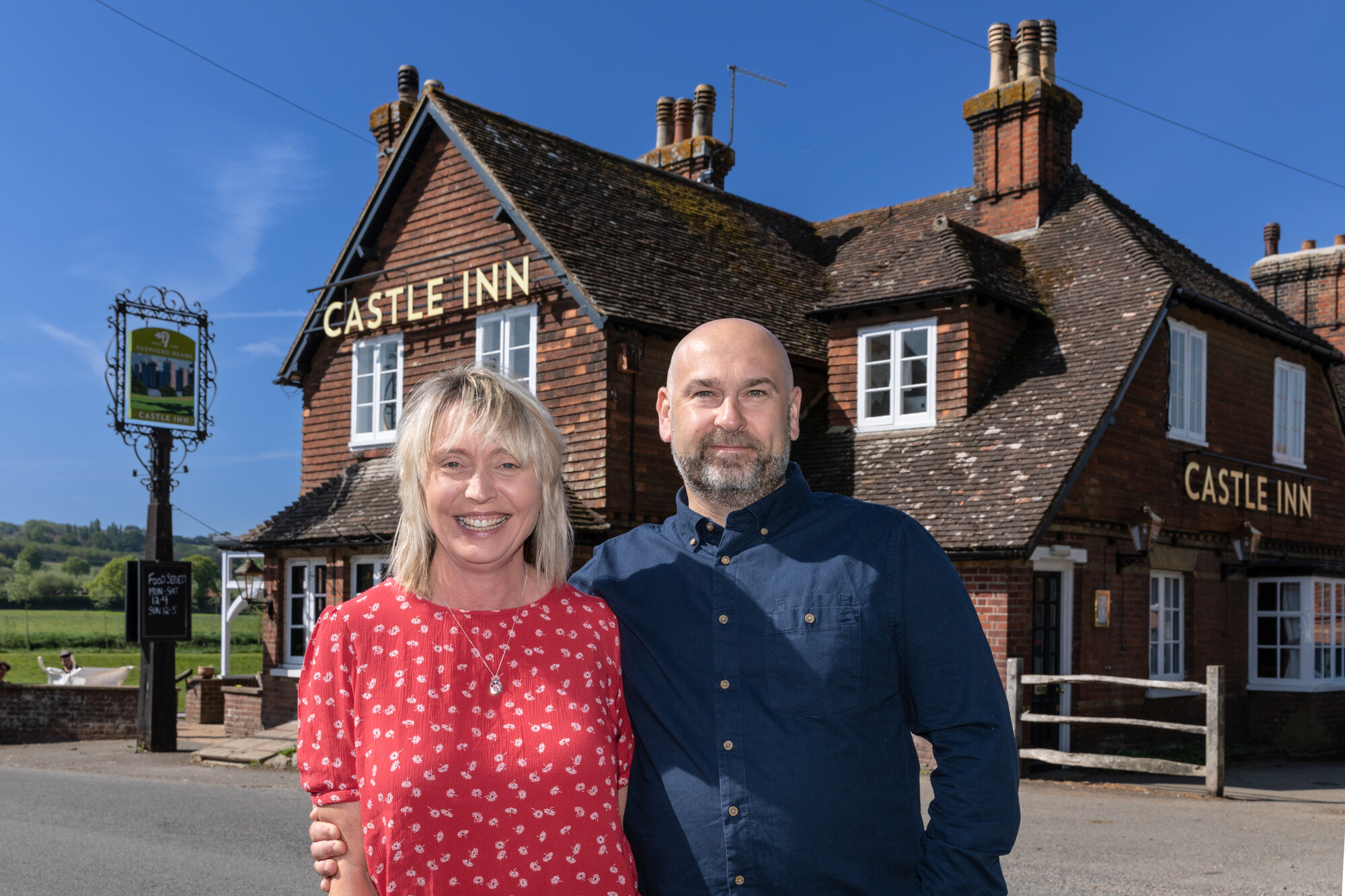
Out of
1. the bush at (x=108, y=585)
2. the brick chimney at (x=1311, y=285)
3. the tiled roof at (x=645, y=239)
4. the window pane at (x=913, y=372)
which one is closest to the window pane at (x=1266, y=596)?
the window pane at (x=913, y=372)

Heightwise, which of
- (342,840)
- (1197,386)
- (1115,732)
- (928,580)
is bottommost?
(1115,732)

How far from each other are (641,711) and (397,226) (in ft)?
49.9

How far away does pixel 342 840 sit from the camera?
242cm

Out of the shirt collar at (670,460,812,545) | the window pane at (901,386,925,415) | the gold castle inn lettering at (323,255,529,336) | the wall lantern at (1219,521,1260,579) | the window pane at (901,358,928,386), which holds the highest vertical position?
the gold castle inn lettering at (323,255,529,336)

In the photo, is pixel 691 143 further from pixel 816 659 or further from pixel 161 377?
pixel 816 659

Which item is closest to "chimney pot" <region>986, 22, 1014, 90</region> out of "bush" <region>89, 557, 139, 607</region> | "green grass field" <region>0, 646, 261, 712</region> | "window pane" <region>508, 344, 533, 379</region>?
"window pane" <region>508, 344, 533, 379</region>

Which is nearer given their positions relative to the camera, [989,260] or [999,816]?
[999,816]

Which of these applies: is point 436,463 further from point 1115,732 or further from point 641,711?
point 1115,732

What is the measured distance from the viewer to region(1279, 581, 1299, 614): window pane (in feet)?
51.2

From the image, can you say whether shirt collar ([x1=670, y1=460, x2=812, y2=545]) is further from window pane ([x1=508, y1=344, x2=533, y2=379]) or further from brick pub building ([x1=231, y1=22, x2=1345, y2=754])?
window pane ([x1=508, y1=344, x2=533, y2=379])

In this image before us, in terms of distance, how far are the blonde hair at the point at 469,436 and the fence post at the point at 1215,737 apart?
9.91 m

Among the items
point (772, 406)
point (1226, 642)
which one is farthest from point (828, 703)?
point (1226, 642)

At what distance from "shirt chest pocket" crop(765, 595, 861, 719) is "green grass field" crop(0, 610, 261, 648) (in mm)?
57243

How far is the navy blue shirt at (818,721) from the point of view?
8.14ft
